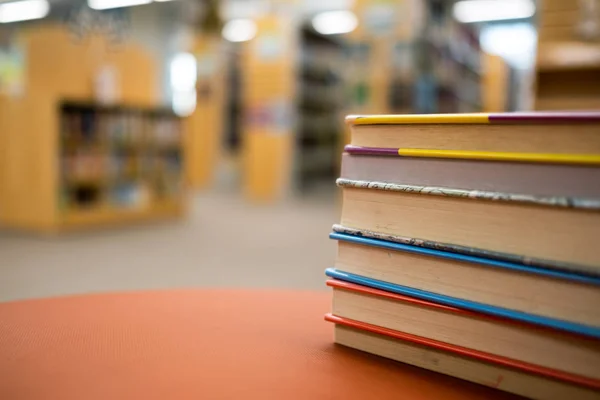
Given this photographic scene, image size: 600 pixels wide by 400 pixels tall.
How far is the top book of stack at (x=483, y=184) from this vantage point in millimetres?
563

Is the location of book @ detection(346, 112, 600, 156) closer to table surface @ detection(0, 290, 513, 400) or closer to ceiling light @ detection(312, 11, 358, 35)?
table surface @ detection(0, 290, 513, 400)

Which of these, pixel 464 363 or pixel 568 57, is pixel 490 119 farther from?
pixel 568 57

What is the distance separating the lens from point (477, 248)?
0.64 metres

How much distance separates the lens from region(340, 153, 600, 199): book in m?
0.56

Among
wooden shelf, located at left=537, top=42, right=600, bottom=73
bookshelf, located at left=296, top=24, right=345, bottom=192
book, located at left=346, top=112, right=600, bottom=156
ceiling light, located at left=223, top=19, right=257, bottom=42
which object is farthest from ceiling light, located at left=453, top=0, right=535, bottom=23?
book, located at left=346, top=112, right=600, bottom=156

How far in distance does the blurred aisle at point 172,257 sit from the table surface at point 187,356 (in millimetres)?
2171

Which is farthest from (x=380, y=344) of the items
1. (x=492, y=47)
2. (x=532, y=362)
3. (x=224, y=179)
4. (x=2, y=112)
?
(x=492, y=47)

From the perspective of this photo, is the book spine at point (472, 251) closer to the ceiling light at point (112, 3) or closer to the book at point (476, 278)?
the book at point (476, 278)

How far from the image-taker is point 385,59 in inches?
255

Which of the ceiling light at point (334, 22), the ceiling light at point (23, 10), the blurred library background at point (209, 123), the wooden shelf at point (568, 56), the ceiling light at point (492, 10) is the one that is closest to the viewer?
the wooden shelf at point (568, 56)

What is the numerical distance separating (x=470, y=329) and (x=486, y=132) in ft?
0.71

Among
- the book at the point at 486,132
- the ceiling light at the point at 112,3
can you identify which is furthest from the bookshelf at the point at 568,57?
the ceiling light at the point at 112,3

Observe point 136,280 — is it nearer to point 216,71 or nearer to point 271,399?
point 271,399

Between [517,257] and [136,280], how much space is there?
2.87 metres
